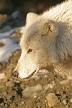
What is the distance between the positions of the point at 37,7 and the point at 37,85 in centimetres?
1118

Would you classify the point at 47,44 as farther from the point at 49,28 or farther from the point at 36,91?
the point at 36,91

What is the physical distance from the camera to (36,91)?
23.7 ft

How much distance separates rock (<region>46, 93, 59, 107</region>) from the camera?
22.0 ft

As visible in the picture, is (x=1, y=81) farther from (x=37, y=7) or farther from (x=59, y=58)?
(x=37, y=7)

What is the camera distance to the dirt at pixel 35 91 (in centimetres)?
683

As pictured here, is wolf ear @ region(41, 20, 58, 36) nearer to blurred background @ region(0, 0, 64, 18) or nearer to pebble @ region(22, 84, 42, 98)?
pebble @ region(22, 84, 42, 98)

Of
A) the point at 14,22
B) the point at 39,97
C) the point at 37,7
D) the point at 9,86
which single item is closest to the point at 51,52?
the point at 39,97

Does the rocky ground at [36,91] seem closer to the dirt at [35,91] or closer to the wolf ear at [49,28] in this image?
the dirt at [35,91]

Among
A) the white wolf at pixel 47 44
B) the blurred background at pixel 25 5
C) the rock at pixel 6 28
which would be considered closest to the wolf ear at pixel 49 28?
the white wolf at pixel 47 44

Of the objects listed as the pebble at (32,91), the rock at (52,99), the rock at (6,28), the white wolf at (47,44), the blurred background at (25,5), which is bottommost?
the rock at (52,99)

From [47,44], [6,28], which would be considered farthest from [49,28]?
[6,28]

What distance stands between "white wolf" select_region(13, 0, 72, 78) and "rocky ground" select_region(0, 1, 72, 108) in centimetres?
91

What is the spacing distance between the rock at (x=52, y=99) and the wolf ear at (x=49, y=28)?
1568 millimetres

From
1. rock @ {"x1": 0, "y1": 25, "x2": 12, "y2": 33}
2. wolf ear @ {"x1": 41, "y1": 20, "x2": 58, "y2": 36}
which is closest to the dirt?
wolf ear @ {"x1": 41, "y1": 20, "x2": 58, "y2": 36}
